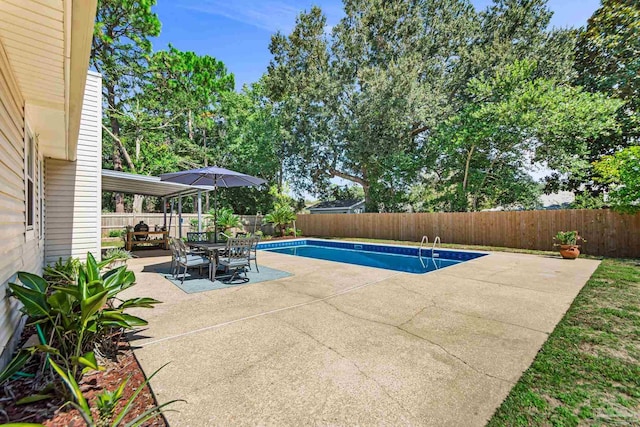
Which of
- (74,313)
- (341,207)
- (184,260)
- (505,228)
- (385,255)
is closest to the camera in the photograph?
(74,313)

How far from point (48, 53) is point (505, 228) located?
14630 mm

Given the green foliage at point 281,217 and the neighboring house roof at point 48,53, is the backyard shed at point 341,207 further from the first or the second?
the neighboring house roof at point 48,53

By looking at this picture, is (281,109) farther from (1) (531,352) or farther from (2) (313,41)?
(1) (531,352)

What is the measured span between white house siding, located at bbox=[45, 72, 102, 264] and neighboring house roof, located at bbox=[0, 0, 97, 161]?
2.58m

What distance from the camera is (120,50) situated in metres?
17.6

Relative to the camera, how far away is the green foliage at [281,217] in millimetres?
18453

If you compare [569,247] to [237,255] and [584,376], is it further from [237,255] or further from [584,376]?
[237,255]

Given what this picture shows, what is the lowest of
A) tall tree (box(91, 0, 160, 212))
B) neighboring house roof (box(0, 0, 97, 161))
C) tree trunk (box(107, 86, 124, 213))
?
neighboring house roof (box(0, 0, 97, 161))

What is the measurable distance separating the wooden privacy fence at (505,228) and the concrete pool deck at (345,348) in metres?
6.51

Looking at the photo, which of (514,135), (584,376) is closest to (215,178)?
(584,376)

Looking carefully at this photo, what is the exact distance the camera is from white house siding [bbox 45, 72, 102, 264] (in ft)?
19.9

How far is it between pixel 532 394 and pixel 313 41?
2492cm

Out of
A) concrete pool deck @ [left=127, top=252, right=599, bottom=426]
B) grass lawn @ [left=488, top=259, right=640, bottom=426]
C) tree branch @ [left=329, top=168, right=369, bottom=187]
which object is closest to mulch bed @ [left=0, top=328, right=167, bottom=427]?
concrete pool deck @ [left=127, top=252, right=599, bottom=426]

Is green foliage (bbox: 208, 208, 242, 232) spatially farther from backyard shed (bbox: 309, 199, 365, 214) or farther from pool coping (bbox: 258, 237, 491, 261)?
backyard shed (bbox: 309, 199, 365, 214)
